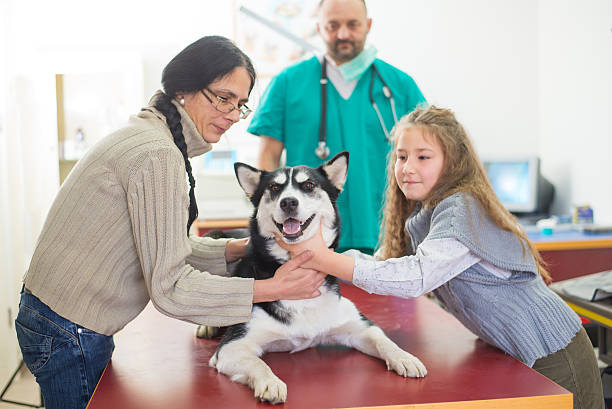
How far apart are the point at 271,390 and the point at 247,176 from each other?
0.65 meters

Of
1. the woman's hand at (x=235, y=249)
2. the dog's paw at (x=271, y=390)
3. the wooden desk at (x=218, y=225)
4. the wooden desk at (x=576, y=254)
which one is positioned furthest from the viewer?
the wooden desk at (x=218, y=225)

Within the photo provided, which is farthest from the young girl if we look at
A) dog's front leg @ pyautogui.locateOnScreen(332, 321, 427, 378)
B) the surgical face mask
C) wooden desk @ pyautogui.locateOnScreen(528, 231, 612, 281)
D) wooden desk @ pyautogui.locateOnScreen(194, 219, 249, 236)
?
wooden desk @ pyautogui.locateOnScreen(194, 219, 249, 236)

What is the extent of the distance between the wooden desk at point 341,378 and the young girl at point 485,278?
0.09m

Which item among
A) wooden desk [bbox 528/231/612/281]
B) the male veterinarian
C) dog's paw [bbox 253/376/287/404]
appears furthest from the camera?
wooden desk [bbox 528/231/612/281]

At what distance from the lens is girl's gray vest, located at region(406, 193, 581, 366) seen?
1.21 meters

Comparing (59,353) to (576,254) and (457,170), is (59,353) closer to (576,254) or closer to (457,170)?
(457,170)

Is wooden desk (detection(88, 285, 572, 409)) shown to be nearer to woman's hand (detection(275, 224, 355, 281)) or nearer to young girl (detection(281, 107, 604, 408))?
young girl (detection(281, 107, 604, 408))

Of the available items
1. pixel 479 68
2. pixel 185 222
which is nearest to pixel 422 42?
pixel 479 68

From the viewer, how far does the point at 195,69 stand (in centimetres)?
122

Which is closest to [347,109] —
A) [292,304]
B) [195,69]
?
[195,69]

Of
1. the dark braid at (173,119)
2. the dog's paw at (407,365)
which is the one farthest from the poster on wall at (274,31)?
the dog's paw at (407,365)

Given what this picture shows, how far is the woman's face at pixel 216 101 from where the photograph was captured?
124cm

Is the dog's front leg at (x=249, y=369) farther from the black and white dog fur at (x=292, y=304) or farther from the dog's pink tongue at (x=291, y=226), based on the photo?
the dog's pink tongue at (x=291, y=226)

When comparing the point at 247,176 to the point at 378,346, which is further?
the point at 247,176
